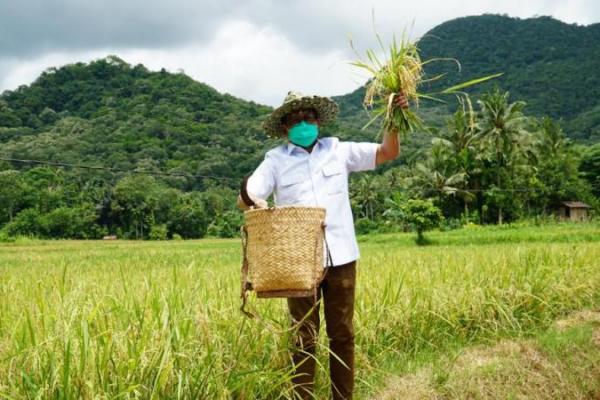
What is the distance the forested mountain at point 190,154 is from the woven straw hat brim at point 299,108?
18734mm

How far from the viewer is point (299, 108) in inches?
122

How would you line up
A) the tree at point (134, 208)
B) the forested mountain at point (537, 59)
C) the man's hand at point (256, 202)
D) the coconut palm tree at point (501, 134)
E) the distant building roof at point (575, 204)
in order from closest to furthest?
the man's hand at point (256, 202) → the coconut palm tree at point (501, 134) → the tree at point (134, 208) → the distant building roof at point (575, 204) → the forested mountain at point (537, 59)

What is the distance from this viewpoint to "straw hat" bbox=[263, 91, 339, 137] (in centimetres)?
303

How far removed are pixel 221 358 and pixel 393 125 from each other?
1.50m

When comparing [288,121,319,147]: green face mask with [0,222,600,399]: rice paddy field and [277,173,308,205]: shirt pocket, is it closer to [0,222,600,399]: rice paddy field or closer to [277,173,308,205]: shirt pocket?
[277,173,308,205]: shirt pocket

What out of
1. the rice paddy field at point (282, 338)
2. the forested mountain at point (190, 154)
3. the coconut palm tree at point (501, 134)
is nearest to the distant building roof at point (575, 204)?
the forested mountain at point (190, 154)

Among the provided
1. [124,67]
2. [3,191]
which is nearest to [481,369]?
[3,191]

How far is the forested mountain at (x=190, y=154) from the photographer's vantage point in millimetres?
39438

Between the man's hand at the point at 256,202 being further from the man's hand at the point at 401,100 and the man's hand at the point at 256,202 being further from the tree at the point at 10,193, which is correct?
the tree at the point at 10,193

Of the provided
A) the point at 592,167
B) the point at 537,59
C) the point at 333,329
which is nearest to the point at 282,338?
the point at 333,329

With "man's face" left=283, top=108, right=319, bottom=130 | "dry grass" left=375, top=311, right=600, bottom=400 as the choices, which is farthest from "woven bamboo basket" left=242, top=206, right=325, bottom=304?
"dry grass" left=375, top=311, right=600, bottom=400

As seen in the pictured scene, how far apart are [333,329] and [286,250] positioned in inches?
25.5

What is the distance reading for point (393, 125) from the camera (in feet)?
10.1

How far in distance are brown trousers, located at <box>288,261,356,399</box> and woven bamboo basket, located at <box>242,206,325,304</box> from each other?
0.29m
